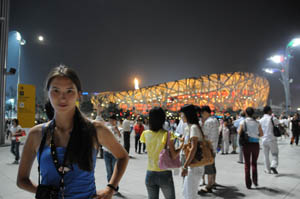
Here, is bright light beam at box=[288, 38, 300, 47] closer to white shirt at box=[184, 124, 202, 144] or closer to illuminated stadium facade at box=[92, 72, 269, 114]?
white shirt at box=[184, 124, 202, 144]

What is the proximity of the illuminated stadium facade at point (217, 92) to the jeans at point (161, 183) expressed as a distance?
65.7 m

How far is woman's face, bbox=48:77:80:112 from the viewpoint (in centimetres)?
140

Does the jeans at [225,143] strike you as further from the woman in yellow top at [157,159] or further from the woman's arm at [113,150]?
the woman's arm at [113,150]

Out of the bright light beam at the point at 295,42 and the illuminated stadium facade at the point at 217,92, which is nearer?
the bright light beam at the point at 295,42

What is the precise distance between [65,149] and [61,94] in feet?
1.07

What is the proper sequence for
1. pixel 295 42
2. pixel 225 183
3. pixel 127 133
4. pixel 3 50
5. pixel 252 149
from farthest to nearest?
pixel 295 42, pixel 3 50, pixel 127 133, pixel 225 183, pixel 252 149

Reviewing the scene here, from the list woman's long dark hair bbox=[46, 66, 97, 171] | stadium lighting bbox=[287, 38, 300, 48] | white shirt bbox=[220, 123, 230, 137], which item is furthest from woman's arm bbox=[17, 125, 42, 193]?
stadium lighting bbox=[287, 38, 300, 48]

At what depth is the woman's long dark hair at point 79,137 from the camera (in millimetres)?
1327

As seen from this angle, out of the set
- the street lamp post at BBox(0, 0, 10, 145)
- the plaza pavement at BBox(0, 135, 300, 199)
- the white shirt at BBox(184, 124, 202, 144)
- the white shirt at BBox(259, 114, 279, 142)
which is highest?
the street lamp post at BBox(0, 0, 10, 145)

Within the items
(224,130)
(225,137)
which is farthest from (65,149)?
(224,130)

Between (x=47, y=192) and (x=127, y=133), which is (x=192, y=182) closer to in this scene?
(x=47, y=192)

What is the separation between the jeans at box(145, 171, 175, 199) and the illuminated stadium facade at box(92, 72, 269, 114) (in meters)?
65.7

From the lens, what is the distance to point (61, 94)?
1.40 m

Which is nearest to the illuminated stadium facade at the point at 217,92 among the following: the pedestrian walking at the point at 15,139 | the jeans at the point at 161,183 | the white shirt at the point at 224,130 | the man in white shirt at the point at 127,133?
the white shirt at the point at 224,130
